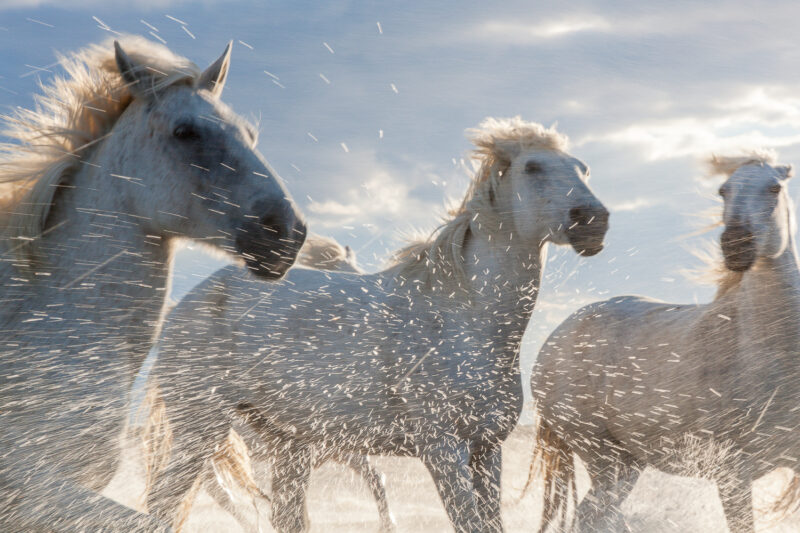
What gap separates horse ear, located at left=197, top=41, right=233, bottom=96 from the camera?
1978 mm

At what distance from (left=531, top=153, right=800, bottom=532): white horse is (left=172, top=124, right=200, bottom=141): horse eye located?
2.46 metres

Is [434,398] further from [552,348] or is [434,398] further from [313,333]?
[552,348]

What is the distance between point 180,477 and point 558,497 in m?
2.26

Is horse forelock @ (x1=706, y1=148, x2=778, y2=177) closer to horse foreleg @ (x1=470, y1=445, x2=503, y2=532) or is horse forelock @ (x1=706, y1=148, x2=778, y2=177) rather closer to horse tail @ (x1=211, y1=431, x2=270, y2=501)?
horse foreleg @ (x1=470, y1=445, x2=503, y2=532)

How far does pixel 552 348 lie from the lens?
12.8 ft

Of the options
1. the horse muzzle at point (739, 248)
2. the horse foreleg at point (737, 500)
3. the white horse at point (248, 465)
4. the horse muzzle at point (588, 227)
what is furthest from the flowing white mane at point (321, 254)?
the horse foreleg at point (737, 500)

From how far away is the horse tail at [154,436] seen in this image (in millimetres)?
2793

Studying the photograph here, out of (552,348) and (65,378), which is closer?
(65,378)

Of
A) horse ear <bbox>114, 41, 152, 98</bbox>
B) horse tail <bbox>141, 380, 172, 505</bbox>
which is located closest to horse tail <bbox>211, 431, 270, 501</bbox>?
horse tail <bbox>141, 380, 172, 505</bbox>

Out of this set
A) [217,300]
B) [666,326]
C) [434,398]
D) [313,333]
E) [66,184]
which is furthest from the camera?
[666,326]

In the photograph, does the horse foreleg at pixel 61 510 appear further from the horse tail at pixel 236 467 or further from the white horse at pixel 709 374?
the white horse at pixel 709 374

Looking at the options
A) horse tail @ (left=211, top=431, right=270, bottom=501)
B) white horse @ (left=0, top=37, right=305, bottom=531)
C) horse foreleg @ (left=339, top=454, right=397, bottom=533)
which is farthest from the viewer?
horse foreleg @ (left=339, top=454, right=397, bottom=533)

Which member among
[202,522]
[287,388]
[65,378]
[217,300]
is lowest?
[202,522]

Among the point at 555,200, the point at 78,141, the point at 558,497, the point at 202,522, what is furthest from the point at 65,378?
the point at 558,497
